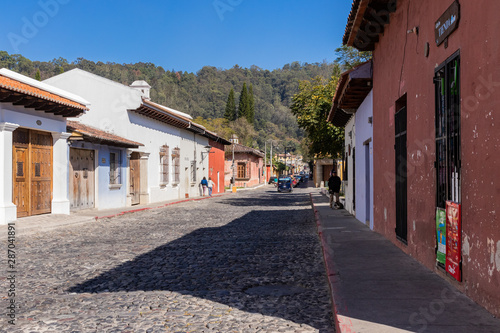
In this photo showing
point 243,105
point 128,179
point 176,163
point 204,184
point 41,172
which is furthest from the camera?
point 243,105

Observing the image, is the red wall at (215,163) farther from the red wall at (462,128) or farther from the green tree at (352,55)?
the red wall at (462,128)

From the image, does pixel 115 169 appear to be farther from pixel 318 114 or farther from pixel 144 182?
pixel 318 114

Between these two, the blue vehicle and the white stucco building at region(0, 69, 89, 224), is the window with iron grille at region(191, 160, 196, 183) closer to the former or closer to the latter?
the blue vehicle

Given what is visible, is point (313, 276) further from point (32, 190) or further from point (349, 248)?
point (32, 190)

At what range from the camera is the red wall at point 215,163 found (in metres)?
40.6

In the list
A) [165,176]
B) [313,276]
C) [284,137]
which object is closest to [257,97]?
[284,137]

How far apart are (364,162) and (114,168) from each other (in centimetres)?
1255

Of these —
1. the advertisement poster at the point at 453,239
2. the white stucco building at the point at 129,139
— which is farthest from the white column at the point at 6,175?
the advertisement poster at the point at 453,239

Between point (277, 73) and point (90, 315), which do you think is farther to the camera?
point (277, 73)

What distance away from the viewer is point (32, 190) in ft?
51.6

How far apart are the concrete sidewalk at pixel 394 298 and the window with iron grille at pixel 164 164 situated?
2101cm

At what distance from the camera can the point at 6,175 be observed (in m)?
13.7

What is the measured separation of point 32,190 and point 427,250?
515 inches

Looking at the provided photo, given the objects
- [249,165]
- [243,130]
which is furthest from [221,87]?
[249,165]
